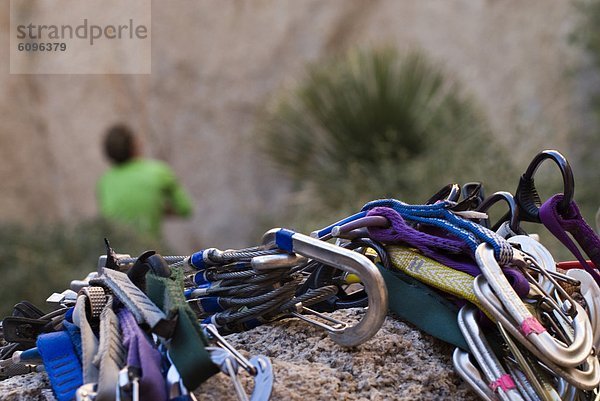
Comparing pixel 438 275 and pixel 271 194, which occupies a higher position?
pixel 438 275

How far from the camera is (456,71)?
941cm

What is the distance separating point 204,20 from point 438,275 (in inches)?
378

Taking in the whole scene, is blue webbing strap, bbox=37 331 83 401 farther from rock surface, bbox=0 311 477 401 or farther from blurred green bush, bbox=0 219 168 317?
blurred green bush, bbox=0 219 168 317

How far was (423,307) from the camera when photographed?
130cm

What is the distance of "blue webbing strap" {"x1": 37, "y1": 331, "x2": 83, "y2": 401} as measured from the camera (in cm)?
111

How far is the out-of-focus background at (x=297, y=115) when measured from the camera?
6.45m

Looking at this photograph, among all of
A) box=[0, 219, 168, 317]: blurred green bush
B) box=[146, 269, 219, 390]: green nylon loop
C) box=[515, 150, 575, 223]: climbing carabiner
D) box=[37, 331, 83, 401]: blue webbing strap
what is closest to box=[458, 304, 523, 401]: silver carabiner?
box=[515, 150, 575, 223]: climbing carabiner

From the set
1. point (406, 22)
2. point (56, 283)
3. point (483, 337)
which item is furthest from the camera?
point (406, 22)

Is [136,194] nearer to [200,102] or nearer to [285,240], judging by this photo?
[285,240]

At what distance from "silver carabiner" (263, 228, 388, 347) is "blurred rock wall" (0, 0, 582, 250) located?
8.74 m

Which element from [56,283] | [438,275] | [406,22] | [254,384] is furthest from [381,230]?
[406,22]

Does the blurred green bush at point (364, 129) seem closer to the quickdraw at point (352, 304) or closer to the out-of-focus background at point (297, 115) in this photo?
the out-of-focus background at point (297, 115)

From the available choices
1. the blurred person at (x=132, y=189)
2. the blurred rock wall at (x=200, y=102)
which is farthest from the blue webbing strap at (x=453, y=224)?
the blurred rock wall at (x=200, y=102)

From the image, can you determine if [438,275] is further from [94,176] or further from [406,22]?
[94,176]
